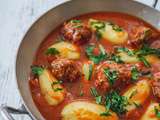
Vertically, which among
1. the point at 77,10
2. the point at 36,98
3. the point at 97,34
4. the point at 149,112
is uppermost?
the point at 77,10

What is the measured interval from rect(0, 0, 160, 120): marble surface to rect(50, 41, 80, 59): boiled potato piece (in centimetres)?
65

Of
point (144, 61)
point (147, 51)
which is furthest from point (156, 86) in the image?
point (147, 51)

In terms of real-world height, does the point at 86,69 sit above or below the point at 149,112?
above

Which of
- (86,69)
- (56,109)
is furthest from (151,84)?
(56,109)

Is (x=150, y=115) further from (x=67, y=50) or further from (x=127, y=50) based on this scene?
(x=67, y=50)

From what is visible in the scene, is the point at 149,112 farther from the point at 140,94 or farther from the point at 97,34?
the point at 97,34

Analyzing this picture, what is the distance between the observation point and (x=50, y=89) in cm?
296

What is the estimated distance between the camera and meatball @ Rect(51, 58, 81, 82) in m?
2.99

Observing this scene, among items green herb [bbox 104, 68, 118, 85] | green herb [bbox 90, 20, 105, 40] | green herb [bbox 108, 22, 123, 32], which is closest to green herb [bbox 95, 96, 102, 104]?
green herb [bbox 104, 68, 118, 85]

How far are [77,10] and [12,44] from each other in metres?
0.75

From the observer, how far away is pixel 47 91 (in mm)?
2951

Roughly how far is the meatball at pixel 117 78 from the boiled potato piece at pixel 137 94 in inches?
2.9

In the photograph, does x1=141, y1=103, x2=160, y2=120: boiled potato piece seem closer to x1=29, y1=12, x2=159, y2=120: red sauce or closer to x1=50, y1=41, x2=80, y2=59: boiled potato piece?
x1=29, y1=12, x2=159, y2=120: red sauce

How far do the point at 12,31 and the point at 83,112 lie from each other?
144 cm
